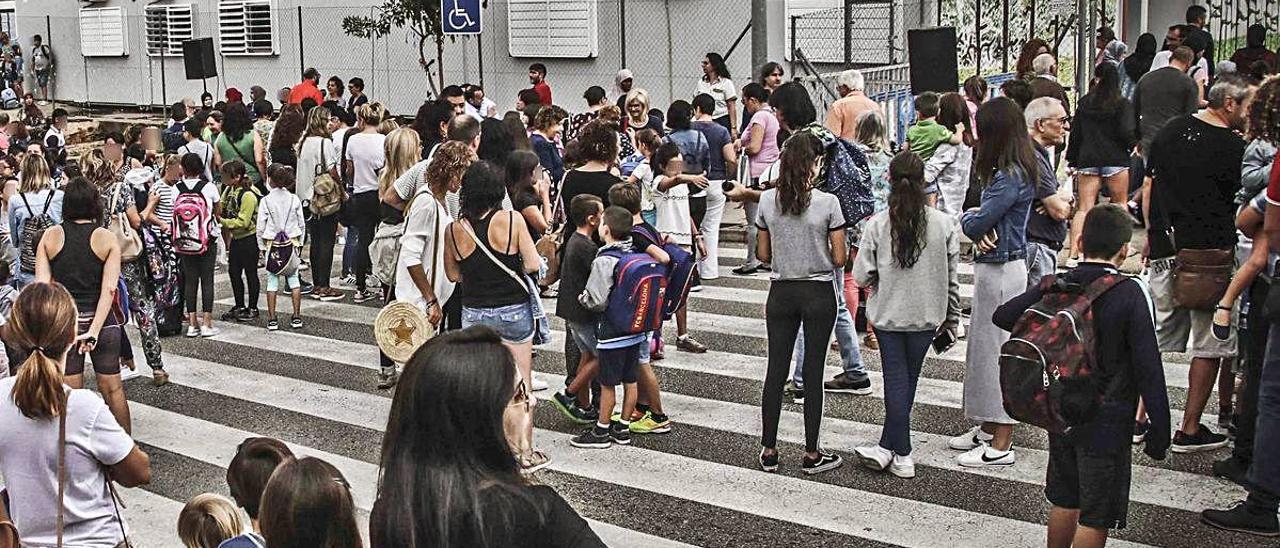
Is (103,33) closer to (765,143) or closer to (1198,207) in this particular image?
(765,143)

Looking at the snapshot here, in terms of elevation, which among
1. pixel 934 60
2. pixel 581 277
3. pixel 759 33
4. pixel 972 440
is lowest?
pixel 972 440

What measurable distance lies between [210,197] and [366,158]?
1.47m

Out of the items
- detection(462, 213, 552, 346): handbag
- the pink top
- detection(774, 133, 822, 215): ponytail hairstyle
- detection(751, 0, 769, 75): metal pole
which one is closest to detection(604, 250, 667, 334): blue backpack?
detection(462, 213, 552, 346): handbag

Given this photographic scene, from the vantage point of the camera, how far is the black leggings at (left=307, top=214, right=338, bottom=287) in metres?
13.1

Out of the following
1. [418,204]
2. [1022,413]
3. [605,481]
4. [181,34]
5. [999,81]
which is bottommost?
[605,481]

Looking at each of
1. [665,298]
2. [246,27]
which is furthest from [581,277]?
[246,27]

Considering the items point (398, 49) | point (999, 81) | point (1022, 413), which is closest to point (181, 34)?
point (398, 49)

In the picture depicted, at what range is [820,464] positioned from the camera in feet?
26.0

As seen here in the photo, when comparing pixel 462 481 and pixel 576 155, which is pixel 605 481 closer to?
pixel 576 155

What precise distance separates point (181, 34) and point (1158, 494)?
2826 centimetres

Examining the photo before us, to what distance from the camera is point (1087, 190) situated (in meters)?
12.8

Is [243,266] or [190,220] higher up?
[190,220]

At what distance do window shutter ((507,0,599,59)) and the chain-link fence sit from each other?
0.04 metres

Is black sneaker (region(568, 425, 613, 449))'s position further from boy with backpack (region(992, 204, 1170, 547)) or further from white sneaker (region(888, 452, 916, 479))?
boy with backpack (region(992, 204, 1170, 547))
